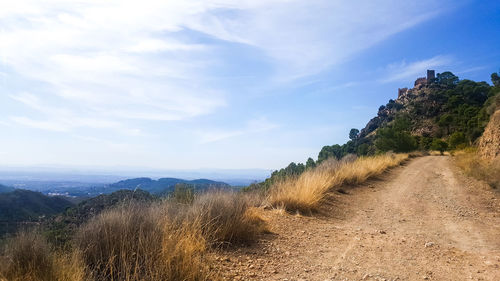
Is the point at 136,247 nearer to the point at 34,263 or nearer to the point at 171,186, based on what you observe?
the point at 34,263

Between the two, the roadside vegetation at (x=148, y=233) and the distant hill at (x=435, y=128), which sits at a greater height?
the distant hill at (x=435, y=128)

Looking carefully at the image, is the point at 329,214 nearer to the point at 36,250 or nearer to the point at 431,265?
the point at 431,265

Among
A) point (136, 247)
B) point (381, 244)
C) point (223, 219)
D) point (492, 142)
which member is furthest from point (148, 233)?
point (492, 142)

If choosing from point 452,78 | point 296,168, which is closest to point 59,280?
point 296,168

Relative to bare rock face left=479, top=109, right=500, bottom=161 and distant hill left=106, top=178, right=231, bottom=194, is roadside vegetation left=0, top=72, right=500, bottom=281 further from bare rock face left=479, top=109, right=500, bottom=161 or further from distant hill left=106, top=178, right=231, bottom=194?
bare rock face left=479, top=109, right=500, bottom=161

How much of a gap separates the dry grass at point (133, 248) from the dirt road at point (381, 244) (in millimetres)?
511

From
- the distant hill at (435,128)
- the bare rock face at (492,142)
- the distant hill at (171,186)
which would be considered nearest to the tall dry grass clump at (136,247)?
the distant hill at (171,186)

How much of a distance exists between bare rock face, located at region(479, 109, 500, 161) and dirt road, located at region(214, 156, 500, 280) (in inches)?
279

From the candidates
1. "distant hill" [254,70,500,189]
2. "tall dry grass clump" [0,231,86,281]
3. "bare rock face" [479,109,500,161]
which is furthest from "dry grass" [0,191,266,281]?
"bare rock face" [479,109,500,161]

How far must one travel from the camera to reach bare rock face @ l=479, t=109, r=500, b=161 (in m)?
Result: 14.4

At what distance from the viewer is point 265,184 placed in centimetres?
927

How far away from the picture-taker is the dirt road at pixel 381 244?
139 inches

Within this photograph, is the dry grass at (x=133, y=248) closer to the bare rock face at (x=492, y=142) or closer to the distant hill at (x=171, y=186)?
the distant hill at (x=171, y=186)

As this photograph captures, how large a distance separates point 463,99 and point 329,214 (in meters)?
81.3
